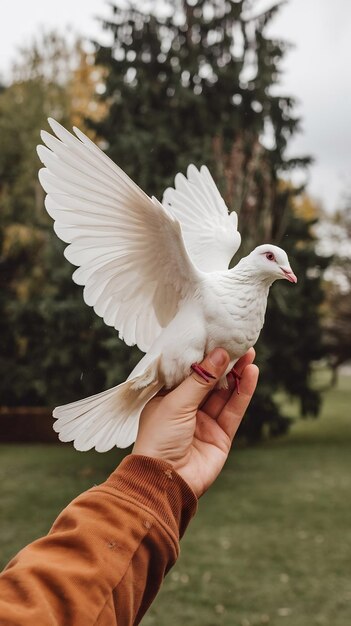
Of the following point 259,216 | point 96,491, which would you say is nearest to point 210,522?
point 259,216

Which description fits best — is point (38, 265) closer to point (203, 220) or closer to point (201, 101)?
point (201, 101)

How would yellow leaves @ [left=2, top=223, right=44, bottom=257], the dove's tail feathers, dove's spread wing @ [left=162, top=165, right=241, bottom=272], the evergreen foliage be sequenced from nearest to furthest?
the dove's tail feathers → dove's spread wing @ [left=162, top=165, right=241, bottom=272] → the evergreen foliage → yellow leaves @ [left=2, top=223, right=44, bottom=257]

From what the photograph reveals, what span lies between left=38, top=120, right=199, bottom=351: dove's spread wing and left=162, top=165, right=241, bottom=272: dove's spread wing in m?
0.34

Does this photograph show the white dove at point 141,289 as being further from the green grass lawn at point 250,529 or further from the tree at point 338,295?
the tree at point 338,295

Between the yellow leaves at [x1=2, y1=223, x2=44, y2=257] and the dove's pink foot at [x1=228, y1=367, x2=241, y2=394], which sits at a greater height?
the yellow leaves at [x1=2, y1=223, x2=44, y2=257]

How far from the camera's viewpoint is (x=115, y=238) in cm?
171

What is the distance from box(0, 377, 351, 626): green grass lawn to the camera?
4.87m

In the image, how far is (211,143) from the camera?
9.19m

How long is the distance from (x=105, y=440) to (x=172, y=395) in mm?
301

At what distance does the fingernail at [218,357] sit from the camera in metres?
1.65

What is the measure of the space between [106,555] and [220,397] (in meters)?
0.84

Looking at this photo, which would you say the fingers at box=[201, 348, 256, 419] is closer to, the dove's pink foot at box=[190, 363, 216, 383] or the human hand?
the human hand

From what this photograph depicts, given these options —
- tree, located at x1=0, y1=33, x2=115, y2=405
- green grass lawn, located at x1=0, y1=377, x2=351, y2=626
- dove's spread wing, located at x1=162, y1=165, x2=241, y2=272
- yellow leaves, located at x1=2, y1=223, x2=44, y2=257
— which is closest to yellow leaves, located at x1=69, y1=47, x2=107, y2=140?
tree, located at x1=0, y1=33, x2=115, y2=405

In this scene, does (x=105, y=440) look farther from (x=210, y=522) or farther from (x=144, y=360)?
(x=210, y=522)
